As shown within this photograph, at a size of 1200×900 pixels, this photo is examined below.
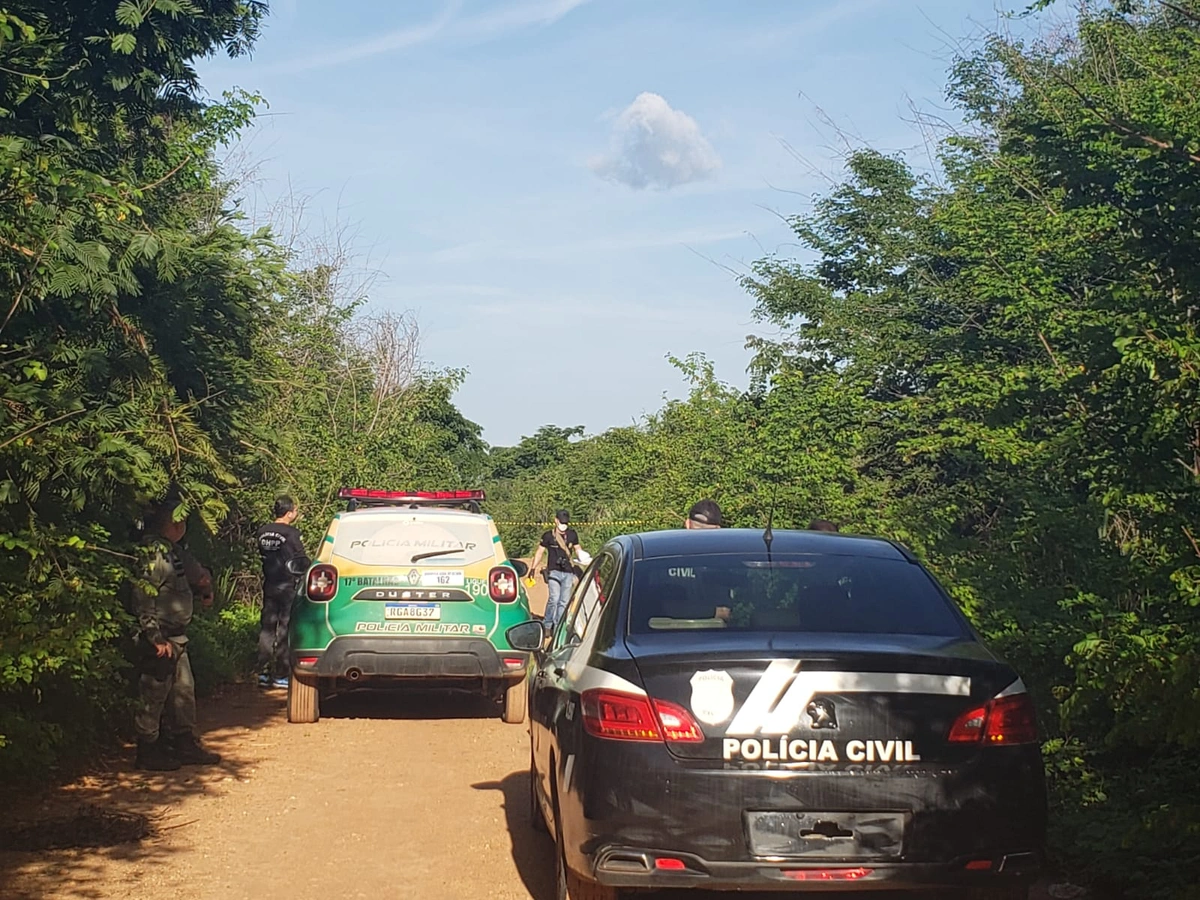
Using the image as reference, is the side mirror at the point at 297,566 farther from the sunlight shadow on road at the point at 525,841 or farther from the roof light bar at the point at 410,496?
the sunlight shadow on road at the point at 525,841

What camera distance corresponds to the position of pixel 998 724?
4938mm

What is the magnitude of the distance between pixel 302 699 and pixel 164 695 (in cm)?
234

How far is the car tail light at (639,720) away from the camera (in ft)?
15.9

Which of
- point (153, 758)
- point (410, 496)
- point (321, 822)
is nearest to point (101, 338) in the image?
point (153, 758)

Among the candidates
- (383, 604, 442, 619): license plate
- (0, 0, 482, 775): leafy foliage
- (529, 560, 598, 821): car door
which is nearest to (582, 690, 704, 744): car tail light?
(529, 560, 598, 821): car door

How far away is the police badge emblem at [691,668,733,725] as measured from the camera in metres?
4.84

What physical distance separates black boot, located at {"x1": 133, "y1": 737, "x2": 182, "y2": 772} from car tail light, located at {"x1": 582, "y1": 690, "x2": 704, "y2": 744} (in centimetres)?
514

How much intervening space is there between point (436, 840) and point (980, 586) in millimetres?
4443

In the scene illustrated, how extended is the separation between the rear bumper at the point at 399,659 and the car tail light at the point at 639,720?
6.46 metres

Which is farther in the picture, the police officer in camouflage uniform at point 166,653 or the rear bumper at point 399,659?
the rear bumper at point 399,659

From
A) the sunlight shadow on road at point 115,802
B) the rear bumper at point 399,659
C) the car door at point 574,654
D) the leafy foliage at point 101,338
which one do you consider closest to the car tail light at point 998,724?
the car door at point 574,654

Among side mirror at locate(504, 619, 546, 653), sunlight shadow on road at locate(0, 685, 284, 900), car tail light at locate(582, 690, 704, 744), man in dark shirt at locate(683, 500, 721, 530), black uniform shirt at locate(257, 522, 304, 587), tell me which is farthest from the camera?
black uniform shirt at locate(257, 522, 304, 587)

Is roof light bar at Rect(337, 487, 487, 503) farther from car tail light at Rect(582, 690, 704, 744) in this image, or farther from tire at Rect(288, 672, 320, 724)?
car tail light at Rect(582, 690, 704, 744)

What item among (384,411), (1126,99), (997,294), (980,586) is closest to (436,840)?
(980,586)
